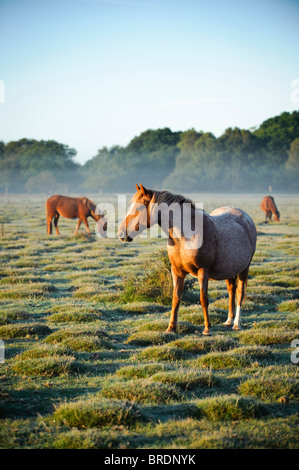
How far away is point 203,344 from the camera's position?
6715 millimetres

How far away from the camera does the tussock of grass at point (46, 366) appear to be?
571 cm

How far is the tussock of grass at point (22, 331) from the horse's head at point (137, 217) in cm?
237

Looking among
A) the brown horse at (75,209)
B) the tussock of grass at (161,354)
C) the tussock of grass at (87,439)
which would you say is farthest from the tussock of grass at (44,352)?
the brown horse at (75,209)

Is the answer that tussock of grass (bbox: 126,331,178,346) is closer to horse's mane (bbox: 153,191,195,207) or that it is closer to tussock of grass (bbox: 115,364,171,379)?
tussock of grass (bbox: 115,364,171,379)

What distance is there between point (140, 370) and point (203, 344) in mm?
1451

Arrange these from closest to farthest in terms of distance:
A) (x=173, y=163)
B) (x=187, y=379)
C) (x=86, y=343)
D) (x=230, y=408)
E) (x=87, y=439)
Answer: (x=87, y=439) → (x=230, y=408) → (x=187, y=379) → (x=86, y=343) → (x=173, y=163)

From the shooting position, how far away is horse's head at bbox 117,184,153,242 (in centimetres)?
677

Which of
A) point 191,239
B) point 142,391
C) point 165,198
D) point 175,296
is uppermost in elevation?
point 165,198

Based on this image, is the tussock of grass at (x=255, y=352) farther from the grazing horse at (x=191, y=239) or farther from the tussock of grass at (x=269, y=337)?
the grazing horse at (x=191, y=239)

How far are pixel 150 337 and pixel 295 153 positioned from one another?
94005mm

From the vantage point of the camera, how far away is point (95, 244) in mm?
20641

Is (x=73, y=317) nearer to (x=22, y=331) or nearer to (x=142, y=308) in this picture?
(x=22, y=331)

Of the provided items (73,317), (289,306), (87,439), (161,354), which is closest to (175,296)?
(161,354)
